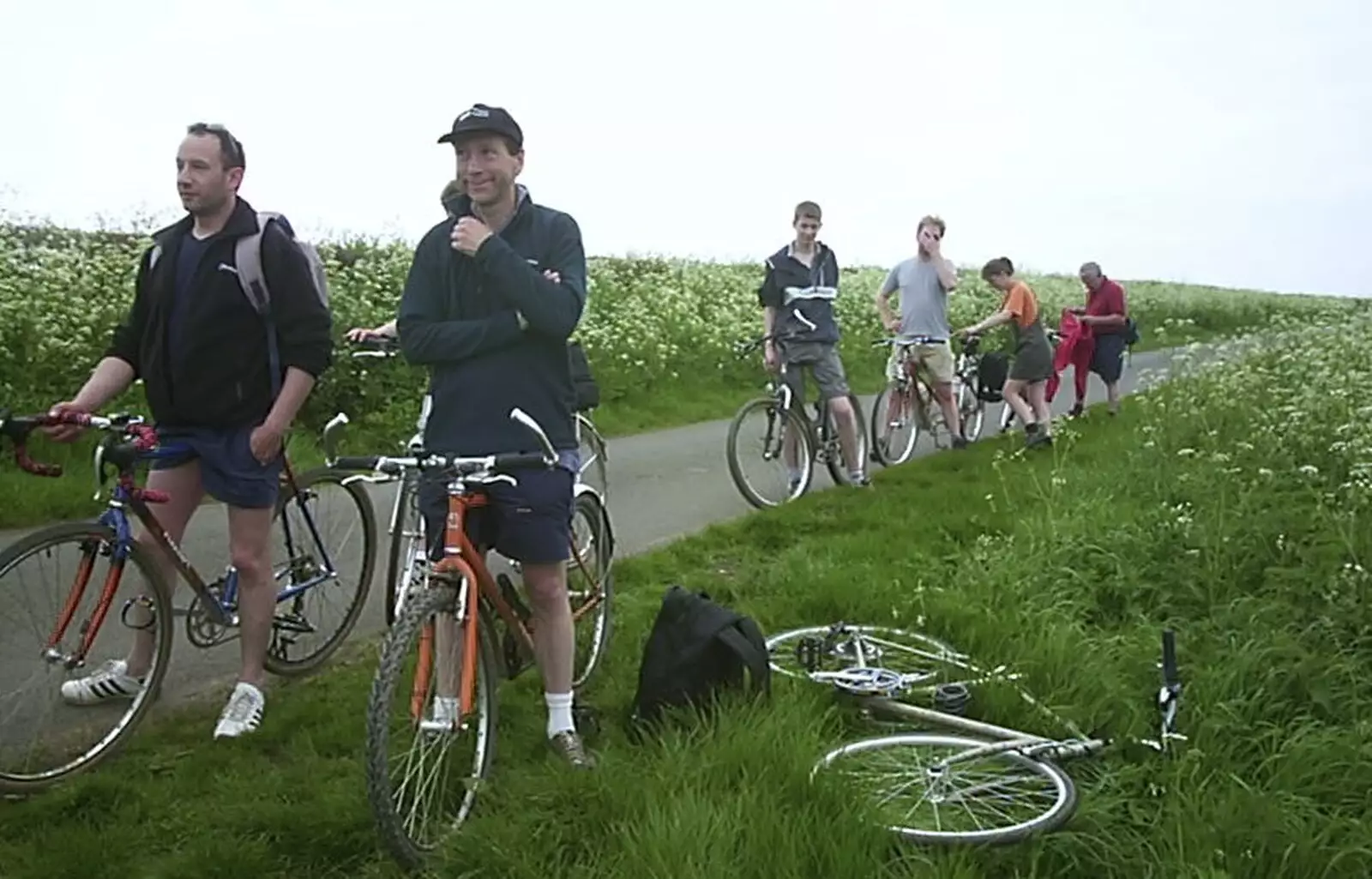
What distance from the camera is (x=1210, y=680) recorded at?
15.8ft

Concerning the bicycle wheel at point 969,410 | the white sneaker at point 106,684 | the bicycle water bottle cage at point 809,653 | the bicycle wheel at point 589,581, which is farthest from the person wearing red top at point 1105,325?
the white sneaker at point 106,684

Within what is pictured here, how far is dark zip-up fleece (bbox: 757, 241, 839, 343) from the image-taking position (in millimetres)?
8234

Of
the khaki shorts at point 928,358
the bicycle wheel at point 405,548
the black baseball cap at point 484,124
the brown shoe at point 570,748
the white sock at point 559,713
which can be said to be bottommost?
the brown shoe at point 570,748

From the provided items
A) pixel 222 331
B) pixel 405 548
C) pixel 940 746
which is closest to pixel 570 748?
pixel 940 746

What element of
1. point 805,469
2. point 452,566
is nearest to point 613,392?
point 805,469

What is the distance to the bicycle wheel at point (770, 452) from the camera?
8.34m

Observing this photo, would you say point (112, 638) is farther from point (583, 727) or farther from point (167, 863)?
point (583, 727)

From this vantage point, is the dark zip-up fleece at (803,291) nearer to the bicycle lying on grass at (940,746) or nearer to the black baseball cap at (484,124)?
the bicycle lying on grass at (940,746)

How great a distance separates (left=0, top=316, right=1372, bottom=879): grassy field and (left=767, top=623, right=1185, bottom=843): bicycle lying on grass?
96 millimetres

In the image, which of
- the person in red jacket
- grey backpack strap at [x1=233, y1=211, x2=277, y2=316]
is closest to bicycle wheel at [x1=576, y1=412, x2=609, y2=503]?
grey backpack strap at [x1=233, y1=211, x2=277, y2=316]

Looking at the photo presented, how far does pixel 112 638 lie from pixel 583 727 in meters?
1.63

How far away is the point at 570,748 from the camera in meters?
3.75

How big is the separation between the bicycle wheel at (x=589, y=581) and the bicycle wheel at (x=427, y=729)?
1113mm

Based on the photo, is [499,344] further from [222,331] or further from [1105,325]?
[1105,325]
